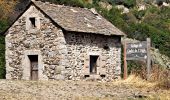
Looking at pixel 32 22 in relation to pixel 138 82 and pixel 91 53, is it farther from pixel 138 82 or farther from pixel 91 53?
pixel 138 82

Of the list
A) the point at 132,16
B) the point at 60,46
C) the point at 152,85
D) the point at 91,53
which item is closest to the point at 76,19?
the point at 91,53

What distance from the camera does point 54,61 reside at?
76.6ft

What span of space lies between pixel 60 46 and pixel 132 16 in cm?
2613

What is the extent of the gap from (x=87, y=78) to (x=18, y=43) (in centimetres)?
409

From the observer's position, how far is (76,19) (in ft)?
82.0

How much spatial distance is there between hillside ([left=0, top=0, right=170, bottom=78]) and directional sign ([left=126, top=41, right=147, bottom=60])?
941 centimetres

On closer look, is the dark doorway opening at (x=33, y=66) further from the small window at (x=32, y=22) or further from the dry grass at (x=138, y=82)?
the dry grass at (x=138, y=82)

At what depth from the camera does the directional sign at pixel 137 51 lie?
20.2m

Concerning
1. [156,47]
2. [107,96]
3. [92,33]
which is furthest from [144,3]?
[107,96]

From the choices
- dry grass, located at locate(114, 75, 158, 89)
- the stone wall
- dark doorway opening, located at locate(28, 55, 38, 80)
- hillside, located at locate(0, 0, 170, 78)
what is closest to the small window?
dark doorway opening, located at locate(28, 55, 38, 80)

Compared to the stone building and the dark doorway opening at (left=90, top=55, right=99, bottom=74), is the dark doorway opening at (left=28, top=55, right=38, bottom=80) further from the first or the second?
the dark doorway opening at (left=90, top=55, right=99, bottom=74)

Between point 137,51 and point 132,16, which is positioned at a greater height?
point 132,16

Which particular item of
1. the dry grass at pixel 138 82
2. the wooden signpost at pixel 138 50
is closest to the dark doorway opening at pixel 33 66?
the wooden signpost at pixel 138 50

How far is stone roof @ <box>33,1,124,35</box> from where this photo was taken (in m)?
23.7
